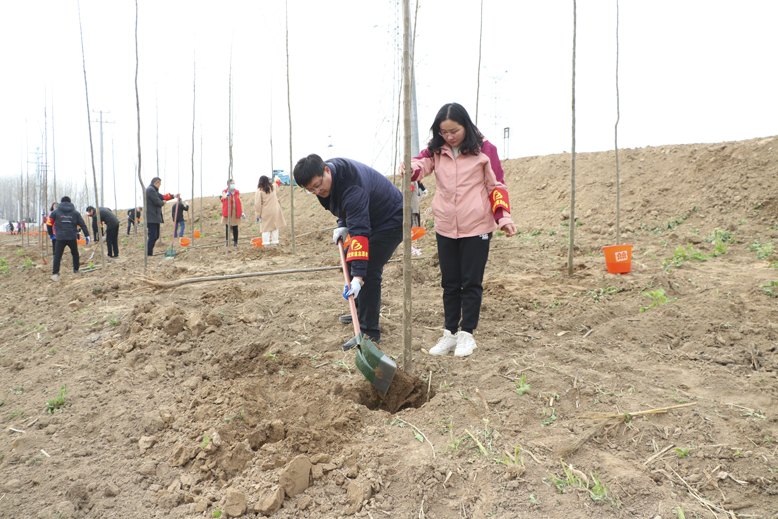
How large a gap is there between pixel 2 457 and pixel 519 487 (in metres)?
2.31

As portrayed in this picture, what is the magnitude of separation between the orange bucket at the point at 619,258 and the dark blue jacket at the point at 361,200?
2.96 metres

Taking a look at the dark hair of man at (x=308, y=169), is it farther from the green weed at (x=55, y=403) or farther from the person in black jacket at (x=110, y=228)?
the person in black jacket at (x=110, y=228)

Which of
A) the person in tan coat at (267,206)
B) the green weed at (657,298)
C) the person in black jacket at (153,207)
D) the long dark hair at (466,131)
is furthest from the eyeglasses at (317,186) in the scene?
the person in black jacket at (153,207)

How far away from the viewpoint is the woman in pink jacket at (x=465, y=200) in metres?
2.63

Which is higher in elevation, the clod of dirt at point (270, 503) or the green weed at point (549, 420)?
the green weed at point (549, 420)

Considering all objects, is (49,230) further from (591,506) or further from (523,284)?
(591,506)

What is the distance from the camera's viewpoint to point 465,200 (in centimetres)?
268

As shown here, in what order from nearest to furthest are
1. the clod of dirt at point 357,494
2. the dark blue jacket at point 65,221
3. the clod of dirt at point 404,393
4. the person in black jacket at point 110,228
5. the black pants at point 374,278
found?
the clod of dirt at point 357,494 → the clod of dirt at point 404,393 → the black pants at point 374,278 → the dark blue jacket at point 65,221 → the person in black jacket at point 110,228

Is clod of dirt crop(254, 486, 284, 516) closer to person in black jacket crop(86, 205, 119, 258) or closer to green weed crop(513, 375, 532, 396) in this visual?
green weed crop(513, 375, 532, 396)

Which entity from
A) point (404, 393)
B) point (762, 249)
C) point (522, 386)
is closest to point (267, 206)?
point (404, 393)

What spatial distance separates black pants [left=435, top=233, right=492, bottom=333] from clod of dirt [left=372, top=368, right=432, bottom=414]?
540 mm

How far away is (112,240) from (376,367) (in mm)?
9136

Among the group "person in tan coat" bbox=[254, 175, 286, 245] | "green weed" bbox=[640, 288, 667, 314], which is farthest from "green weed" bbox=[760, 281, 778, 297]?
"person in tan coat" bbox=[254, 175, 286, 245]

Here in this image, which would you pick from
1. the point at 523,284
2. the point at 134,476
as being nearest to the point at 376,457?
the point at 134,476
